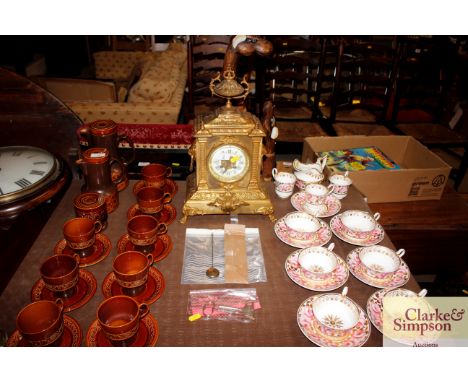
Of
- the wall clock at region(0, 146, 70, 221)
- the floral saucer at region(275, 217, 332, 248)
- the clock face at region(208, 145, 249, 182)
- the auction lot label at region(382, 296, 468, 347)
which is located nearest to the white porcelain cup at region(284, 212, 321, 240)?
the floral saucer at region(275, 217, 332, 248)

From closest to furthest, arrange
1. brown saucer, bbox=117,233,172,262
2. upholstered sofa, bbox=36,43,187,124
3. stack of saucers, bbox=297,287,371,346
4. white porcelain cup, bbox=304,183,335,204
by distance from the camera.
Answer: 1. stack of saucers, bbox=297,287,371,346
2. brown saucer, bbox=117,233,172,262
3. white porcelain cup, bbox=304,183,335,204
4. upholstered sofa, bbox=36,43,187,124

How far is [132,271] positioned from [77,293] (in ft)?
0.67

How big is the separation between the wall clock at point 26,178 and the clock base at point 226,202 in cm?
61

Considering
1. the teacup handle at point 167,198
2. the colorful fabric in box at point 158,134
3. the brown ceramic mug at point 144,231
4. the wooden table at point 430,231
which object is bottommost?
the wooden table at point 430,231

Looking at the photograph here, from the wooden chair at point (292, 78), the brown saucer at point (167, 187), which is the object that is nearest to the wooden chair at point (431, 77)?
the wooden chair at point (292, 78)

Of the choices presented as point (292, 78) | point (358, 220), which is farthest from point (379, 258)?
point (292, 78)

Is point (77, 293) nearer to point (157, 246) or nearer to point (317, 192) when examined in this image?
point (157, 246)

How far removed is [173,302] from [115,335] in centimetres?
28

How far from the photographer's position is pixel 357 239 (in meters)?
1.59

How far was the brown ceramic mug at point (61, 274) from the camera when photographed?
123 cm

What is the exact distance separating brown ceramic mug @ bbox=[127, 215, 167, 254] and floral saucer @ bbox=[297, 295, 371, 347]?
2.06ft

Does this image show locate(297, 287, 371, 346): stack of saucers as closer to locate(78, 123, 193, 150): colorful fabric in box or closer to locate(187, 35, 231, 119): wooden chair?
locate(78, 123, 193, 150): colorful fabric in box

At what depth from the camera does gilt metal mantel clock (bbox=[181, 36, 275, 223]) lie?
1539 mm

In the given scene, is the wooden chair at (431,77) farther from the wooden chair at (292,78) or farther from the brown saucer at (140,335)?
the brown saucer at (140,335)
